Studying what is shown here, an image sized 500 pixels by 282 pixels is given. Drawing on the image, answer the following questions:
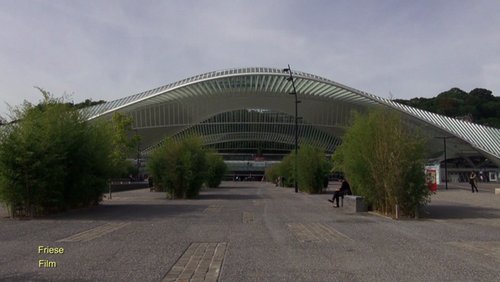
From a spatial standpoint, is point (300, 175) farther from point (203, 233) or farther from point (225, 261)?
point (225, 261)

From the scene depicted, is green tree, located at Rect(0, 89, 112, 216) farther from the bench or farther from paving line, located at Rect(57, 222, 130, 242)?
the bench

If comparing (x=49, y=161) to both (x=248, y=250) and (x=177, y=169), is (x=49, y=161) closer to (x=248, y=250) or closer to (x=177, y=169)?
(x=248, y=250)

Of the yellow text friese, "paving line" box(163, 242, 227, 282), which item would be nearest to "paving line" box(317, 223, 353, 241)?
"paving line" box(163, 242, 227, 282)

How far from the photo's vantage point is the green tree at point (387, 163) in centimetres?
1747

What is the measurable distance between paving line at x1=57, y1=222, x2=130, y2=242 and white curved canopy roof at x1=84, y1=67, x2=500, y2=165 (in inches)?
2698

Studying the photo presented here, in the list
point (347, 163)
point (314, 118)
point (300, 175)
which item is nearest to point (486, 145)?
point (314, 118)

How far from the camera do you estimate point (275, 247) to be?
10.3 m

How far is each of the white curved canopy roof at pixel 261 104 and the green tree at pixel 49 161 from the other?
61406 millimetres

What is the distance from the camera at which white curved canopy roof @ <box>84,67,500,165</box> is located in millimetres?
87938

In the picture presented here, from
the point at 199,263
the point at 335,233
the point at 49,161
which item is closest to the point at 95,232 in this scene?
the point at 199,263

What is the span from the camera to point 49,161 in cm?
1802

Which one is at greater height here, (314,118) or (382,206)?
(314,118)

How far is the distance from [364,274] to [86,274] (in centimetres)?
381

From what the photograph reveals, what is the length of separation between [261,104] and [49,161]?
3367 inches
